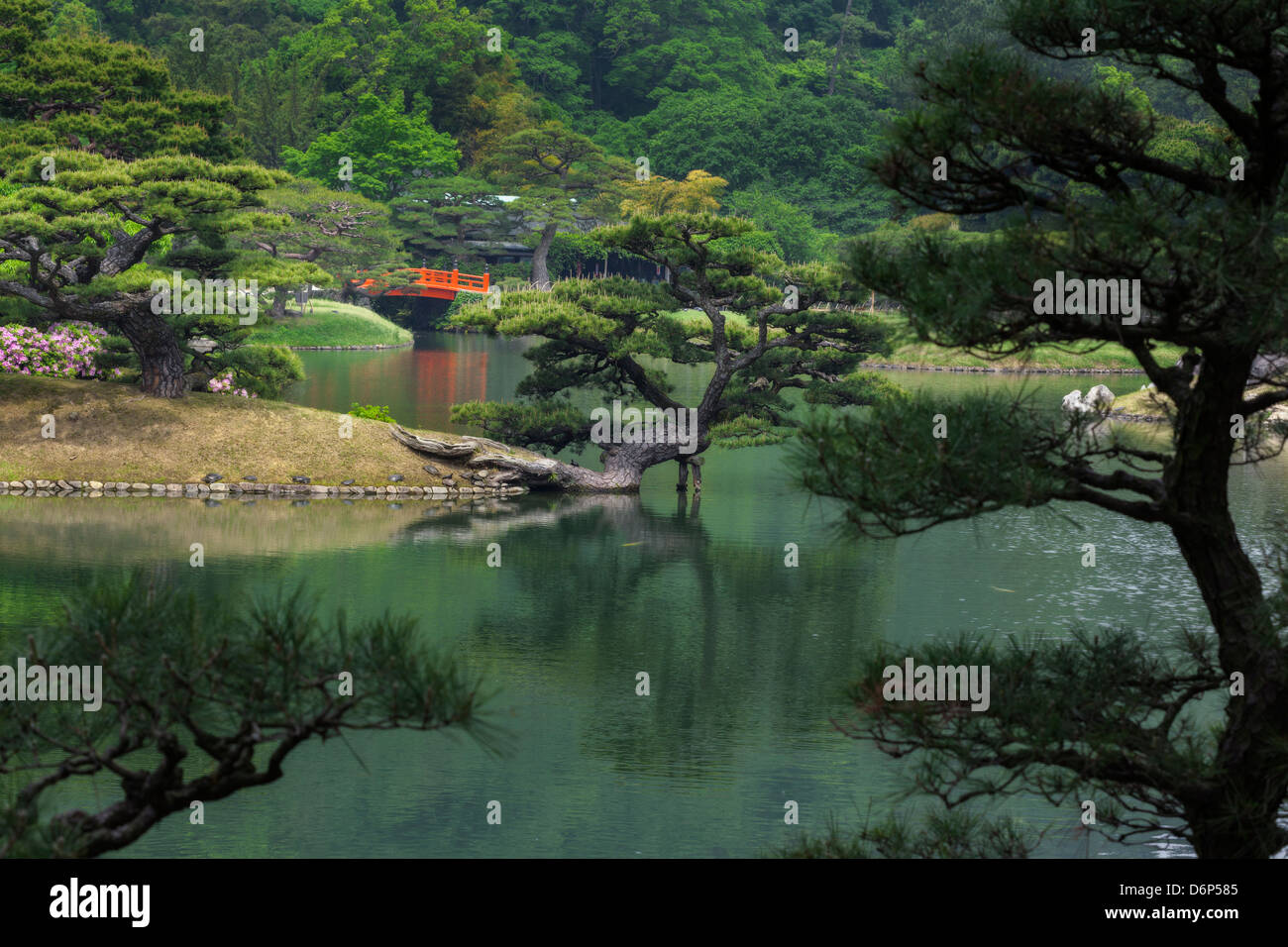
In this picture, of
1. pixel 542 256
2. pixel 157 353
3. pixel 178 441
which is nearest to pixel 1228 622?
pixel 178 441

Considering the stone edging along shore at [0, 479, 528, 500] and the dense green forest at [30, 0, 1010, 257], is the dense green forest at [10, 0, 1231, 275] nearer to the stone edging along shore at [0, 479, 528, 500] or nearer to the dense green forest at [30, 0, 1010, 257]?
the dense green forest at [30, 0, 1010, 257]

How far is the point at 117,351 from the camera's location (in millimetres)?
23516

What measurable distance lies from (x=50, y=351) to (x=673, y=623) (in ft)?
44.4

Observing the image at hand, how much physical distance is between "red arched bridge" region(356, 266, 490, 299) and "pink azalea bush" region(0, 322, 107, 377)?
3132 cm

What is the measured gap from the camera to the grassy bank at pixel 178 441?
2084cm

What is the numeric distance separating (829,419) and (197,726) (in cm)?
267

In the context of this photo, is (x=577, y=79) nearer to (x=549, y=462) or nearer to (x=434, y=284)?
(x=434, y=284)

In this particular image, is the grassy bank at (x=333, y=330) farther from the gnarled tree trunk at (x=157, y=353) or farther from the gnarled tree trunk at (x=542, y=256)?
the gnarled tree trunk at (x=157, y=353)

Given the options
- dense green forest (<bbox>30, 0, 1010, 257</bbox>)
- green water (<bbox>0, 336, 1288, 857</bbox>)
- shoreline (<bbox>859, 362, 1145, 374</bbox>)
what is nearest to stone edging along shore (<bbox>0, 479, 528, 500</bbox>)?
green water (<bbox>0, 336, 1288, 857</bbox>)

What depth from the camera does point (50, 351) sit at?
A: 75.6 feet

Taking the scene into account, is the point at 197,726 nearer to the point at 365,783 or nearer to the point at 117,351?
the point at 365,783

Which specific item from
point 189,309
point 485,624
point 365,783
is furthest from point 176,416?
point 365,783

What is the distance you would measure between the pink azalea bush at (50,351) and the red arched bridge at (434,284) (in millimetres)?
31325

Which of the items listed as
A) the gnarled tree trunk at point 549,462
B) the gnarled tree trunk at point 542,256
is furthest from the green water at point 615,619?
the gnarled tree trunk at point 542,256
